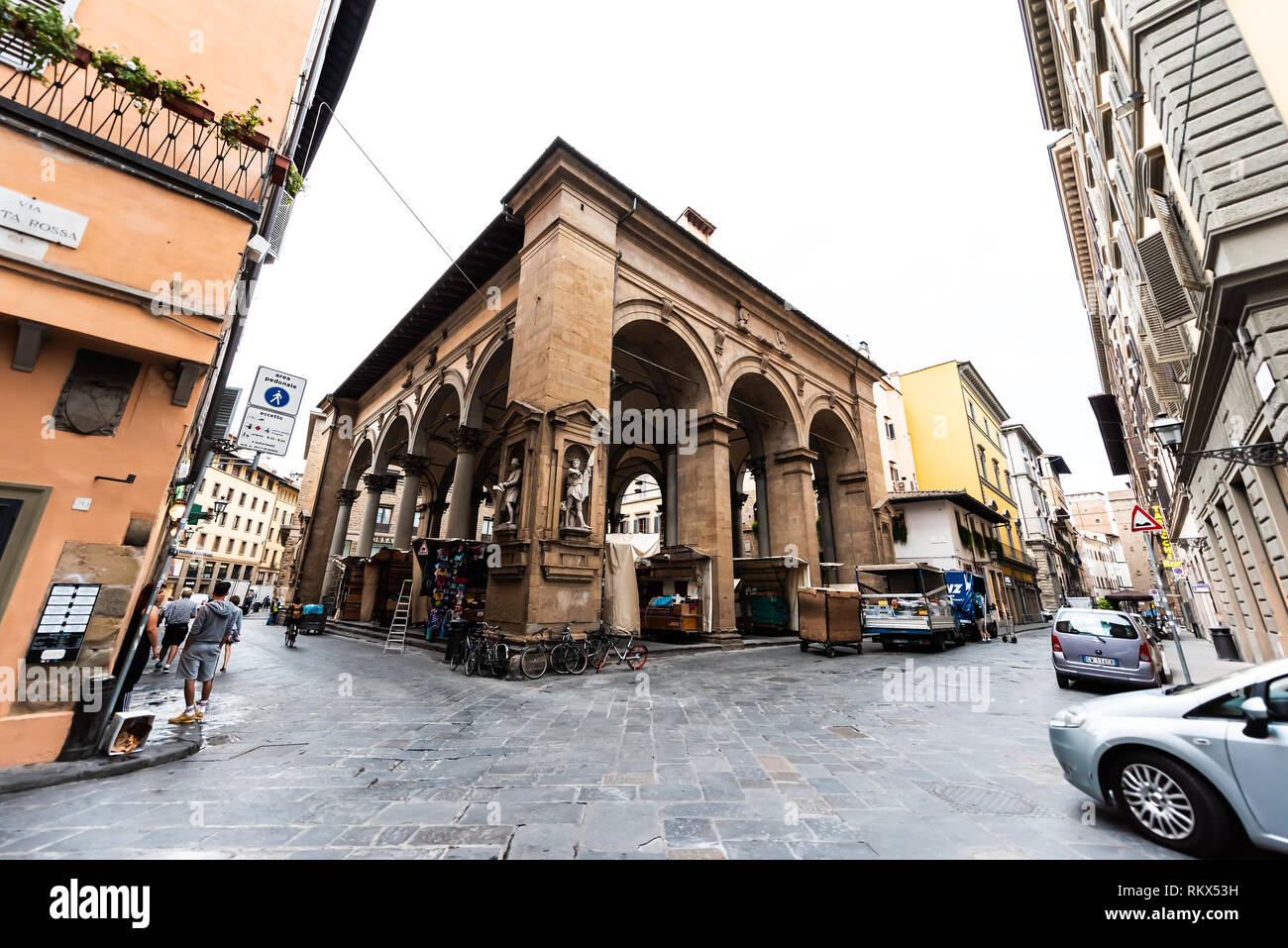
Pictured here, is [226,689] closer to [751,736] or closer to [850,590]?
[751,736]

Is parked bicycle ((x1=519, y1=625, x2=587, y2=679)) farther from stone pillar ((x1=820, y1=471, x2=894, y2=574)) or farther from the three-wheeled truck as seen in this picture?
stone pillar ((x1=820, y1=471, x2=894, y2=574))

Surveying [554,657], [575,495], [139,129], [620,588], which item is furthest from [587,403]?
[139,129]

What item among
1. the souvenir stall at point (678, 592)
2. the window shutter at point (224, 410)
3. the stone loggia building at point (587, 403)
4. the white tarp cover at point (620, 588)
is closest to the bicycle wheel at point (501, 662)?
the stone loggia building at point (587, 403)

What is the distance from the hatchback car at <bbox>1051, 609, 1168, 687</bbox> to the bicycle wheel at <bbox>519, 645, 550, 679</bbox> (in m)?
8.59

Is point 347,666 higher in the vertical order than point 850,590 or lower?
lower

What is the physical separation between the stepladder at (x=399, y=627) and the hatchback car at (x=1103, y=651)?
532 inches

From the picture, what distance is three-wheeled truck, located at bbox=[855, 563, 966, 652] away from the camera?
1293cm

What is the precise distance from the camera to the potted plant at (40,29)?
3.26 m

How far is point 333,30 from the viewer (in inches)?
348

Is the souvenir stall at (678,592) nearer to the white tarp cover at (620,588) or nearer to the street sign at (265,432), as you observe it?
the white tarp cover at (620,588)

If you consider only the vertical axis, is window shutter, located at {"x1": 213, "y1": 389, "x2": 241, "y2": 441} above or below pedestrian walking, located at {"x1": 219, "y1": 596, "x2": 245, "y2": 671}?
above

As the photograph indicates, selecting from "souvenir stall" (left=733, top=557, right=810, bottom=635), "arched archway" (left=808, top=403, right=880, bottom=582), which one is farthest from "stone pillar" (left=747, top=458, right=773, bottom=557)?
"arched archway" (left=808, top=403, right=880, bottom=582)

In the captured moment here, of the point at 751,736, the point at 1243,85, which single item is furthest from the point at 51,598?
the point at 1243,85
